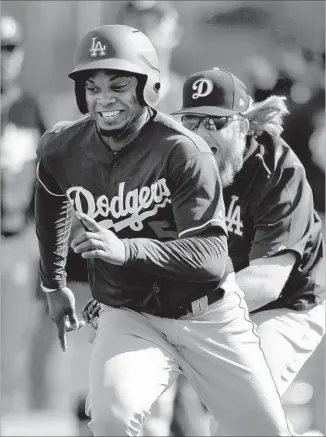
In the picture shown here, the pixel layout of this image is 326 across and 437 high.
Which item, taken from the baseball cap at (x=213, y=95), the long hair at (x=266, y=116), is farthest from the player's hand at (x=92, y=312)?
the long hair at (x=266, y=116)

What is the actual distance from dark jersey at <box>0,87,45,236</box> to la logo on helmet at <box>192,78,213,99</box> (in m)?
0.86

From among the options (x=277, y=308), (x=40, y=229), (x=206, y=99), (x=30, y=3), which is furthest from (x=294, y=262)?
(x=30, y=3)

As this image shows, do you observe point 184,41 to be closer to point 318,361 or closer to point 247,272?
point 247,272

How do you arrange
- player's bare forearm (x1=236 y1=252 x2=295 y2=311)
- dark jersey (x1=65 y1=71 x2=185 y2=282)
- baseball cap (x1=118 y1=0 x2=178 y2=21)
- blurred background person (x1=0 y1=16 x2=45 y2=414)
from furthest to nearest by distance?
1. baseball cap (x1=118 y1=0 x2=178 y2=21)
2. blurred background person (x1=0 y1=16 x2=45 y2=414)
3. dark jersey (x1=65 y1=71 x2=185 y2=282)
4. player's bare forearm (x1=236 y1=252 x2=295 y2=311)

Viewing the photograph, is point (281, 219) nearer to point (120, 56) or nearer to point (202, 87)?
point (202, 87)

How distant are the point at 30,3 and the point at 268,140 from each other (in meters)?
1.54

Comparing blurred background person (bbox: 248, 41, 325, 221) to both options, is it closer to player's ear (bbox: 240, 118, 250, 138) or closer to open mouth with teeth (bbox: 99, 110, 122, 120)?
player's ear (bbox: 240, 118, 250, 138)

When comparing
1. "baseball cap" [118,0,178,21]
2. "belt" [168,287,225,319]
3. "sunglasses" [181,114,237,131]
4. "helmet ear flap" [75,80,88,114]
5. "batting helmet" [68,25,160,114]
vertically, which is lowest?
"belt" [168,287,225,319]

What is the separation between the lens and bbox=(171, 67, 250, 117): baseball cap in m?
4.05

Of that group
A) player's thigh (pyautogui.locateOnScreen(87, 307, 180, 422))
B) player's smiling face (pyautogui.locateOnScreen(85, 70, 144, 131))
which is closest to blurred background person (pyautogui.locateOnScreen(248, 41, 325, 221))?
player's smiling face (pyautogui.locateOnScreen(85, 70, 144, 131))

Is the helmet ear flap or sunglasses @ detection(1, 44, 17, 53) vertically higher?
sunglasses @ detection(1, 44, 17, 53)

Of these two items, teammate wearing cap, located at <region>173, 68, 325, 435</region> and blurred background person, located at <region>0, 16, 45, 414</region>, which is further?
blurred background person, located at <region>0, 16, 45, 414</region>

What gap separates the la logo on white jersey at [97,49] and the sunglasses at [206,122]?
83 cm

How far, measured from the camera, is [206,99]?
4.07 m
